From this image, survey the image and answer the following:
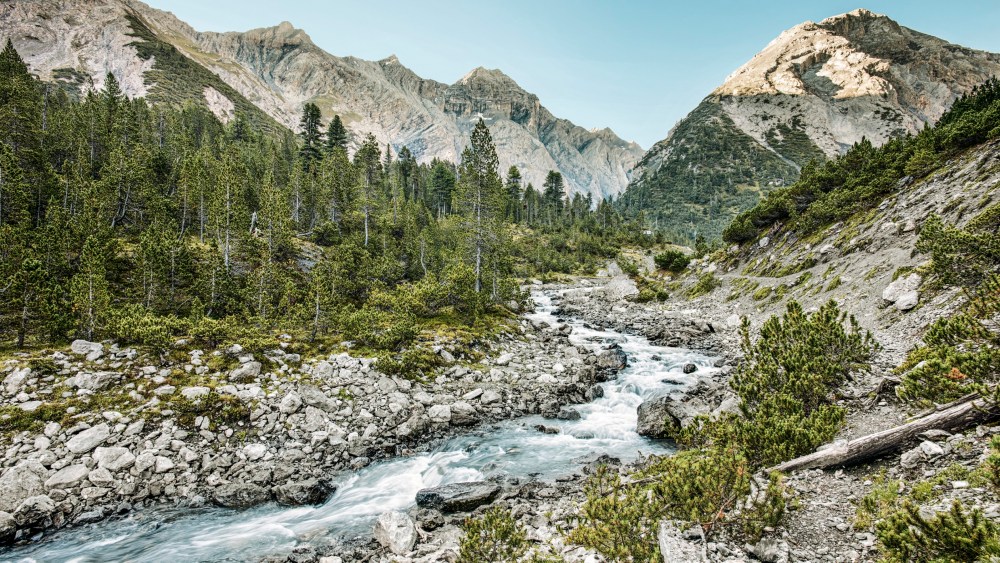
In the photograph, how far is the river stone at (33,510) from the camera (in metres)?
10.9

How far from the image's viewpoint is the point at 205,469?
13.3 metres

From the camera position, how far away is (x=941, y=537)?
4598 millimetres

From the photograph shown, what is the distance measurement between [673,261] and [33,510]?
209 ft

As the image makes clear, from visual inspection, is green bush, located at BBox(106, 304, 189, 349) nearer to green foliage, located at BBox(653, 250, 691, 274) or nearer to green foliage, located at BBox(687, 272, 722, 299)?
green foliage, located at BBox(687, 272, 722, 299)

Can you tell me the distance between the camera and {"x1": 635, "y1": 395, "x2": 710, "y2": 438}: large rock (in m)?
16.0

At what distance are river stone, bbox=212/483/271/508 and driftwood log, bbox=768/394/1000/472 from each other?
14497 mm

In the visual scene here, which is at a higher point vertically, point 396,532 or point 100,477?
point 100,477

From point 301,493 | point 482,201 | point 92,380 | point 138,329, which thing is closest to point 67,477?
point 92,380

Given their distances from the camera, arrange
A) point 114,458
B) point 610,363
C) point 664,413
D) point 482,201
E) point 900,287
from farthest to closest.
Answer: point 482,201 < point 610,363 < point 900,287 < point 664,413 < point 114,458

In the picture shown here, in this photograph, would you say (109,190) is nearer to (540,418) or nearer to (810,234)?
(540,418)

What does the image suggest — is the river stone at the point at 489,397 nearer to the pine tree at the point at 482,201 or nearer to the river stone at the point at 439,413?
the river stone at the point at 439,413

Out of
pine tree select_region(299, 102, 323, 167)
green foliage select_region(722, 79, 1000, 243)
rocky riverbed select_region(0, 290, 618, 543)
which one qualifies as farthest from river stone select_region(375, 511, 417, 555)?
pine tree select_region(299, 102, 323, 167)

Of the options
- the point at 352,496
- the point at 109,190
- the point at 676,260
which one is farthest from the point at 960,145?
the point at 109,190

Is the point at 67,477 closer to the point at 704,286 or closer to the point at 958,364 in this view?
the point at 958,364
